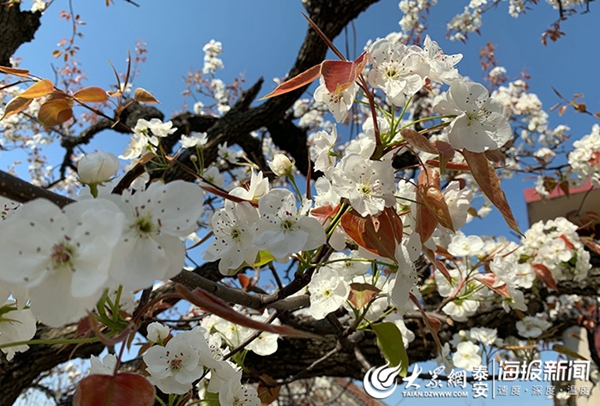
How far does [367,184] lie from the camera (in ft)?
A: 2.12

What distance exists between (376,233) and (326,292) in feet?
1.04

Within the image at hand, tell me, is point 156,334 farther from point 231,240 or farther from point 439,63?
point 439,63

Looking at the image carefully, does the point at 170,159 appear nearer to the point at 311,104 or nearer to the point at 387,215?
the point at 387,215

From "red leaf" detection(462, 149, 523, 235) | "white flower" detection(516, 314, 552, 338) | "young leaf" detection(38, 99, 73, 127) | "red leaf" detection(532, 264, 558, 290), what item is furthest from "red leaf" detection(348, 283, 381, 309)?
"white flower" detection(516, 314, 552, 338)

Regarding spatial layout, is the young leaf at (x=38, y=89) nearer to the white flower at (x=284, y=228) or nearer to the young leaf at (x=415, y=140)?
the white flower at (x=284, y=228)

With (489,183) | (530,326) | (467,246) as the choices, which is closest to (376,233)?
(489,183)

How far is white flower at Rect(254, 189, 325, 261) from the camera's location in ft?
2.06

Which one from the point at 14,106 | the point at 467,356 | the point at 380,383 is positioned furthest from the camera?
the point at 467,356

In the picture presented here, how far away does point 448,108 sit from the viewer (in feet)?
2.17

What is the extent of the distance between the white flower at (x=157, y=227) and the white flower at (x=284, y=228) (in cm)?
18

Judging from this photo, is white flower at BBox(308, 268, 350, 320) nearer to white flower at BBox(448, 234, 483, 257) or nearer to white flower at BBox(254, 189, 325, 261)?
white flower at BBox(254, 189, 325, 261)

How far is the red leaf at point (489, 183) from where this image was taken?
2.00 feet

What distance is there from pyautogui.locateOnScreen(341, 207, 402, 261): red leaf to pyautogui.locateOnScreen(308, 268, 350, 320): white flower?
0.26 metres

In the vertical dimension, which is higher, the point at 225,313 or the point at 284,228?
the point at 284,228
